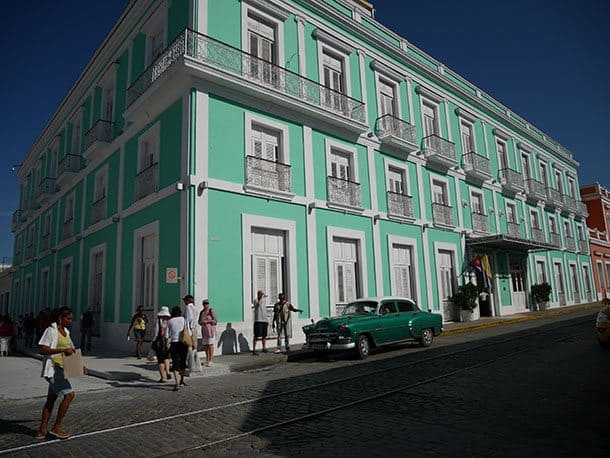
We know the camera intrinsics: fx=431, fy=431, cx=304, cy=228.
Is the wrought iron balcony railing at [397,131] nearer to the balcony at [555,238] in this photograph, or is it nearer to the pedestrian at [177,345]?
the pedestrian at [177,345]

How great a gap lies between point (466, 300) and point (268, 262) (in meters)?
11.2

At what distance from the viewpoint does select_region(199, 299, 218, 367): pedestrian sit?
10.9m

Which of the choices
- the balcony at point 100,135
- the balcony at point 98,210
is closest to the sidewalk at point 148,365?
the balcony at point 98,210

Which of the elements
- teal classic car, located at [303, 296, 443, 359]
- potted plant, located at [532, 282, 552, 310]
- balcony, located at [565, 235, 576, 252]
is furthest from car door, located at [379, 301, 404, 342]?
balcony, located at [565, 235, 576, 252]

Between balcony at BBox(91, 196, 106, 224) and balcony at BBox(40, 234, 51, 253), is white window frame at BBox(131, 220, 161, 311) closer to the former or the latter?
balcony at BBox(91, 196, 106, 224)

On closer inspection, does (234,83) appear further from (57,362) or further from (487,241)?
(487,241)

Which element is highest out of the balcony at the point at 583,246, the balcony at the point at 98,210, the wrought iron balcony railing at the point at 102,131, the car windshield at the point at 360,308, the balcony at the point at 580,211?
the wrought iron balcony railing at the point at 102,131

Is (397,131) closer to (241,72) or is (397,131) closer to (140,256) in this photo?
(241,72)

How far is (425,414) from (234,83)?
436 inches

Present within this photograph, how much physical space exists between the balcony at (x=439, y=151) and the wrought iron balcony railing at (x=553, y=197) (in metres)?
13.9

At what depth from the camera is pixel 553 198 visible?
32.8m

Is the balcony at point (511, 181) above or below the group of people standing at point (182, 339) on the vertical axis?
above

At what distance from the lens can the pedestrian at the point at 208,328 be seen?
10.9 metres

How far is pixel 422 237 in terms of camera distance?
19.8 meters
